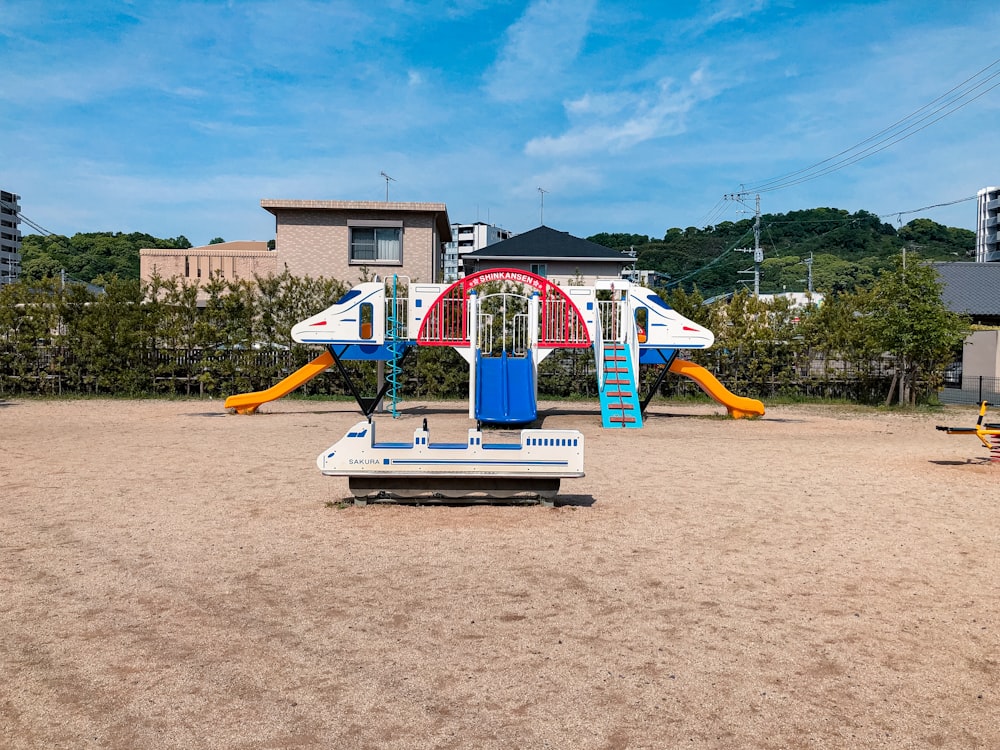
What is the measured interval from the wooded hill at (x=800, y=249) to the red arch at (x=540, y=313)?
178 ft

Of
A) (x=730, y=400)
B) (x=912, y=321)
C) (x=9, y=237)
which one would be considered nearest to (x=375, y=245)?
(x=730, y=400)

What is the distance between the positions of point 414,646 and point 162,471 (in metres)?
5.94

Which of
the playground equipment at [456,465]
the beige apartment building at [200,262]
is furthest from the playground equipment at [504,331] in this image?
the beige apartment building at [200,262]

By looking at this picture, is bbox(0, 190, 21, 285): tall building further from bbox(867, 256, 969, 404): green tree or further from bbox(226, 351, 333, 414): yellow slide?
bbox(867, 256, 969, 404): green tree

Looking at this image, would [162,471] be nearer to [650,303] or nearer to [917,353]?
[650,303]

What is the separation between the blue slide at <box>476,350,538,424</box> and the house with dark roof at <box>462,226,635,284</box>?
20.5m

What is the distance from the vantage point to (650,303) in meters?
15.9

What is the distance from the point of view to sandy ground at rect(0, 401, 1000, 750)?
3211 millimetres

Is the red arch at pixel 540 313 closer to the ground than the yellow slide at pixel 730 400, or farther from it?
farther from it

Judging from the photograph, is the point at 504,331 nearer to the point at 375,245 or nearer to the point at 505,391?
the point at 505,391

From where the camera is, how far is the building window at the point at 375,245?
25.1m

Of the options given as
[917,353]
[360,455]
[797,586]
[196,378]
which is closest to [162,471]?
[360,455]

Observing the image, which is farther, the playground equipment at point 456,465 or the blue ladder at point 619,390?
the blue ladder at point 619,390

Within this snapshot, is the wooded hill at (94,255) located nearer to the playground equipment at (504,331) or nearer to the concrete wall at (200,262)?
the concrete wall at (200,262)
